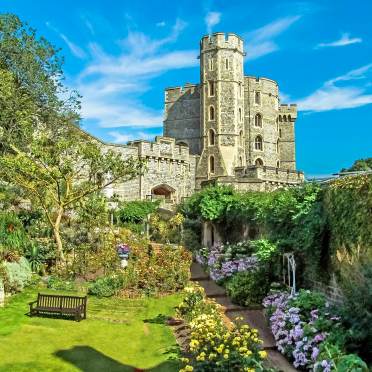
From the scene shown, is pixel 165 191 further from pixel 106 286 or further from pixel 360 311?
pixel 360 311

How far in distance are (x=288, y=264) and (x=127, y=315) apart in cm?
458

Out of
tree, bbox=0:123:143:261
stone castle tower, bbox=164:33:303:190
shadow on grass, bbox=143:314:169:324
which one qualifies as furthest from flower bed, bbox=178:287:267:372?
stone castle tower, bbox=164:33:303:190

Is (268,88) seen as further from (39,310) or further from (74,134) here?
(39,310)

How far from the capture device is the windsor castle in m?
41.6

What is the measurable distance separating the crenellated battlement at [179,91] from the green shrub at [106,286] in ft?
122

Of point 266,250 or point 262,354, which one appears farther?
point 266,250

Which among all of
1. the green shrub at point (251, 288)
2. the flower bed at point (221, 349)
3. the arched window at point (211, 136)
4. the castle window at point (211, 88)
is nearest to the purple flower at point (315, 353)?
the flower bed at point (221, 349)

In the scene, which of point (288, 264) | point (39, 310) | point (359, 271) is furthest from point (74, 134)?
point (359, 271)

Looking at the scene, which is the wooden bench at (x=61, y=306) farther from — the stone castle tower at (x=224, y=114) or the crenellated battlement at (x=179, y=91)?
the crenellated battlement at (x=179, y=91)

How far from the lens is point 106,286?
15.9m

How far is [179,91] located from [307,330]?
45058mm

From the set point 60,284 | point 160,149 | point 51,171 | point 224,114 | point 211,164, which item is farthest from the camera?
point 224,114

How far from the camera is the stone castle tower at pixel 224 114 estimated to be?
47188 millimetres

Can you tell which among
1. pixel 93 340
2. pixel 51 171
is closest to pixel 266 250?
pixel 93 340
